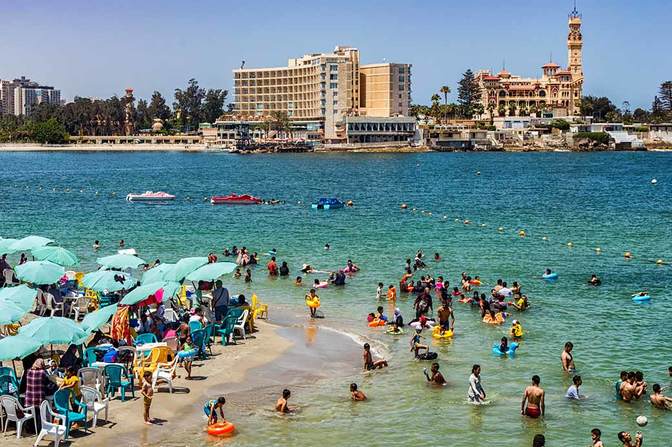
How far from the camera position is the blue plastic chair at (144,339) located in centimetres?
2308

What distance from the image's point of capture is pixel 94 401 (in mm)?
18625

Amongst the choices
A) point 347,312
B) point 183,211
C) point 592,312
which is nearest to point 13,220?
point 183,211

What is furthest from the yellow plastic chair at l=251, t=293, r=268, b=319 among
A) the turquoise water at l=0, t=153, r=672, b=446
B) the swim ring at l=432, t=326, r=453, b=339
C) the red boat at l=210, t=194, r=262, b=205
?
the red boat at l=210, t=194, r=262, b=205

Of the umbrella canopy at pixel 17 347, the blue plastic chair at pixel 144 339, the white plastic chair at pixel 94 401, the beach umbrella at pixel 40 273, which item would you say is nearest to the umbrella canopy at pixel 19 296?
the blue plastic chair at pixel 144 339

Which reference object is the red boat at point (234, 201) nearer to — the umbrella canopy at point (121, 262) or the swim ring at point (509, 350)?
the umbrella canopy at point (121, 262)

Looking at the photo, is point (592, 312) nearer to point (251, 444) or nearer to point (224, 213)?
point (251, 444)

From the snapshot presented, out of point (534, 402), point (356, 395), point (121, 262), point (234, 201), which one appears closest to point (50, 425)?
point (356, 395)

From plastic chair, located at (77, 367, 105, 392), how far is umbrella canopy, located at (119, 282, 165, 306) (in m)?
4.33

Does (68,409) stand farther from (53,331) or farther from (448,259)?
(448,259)

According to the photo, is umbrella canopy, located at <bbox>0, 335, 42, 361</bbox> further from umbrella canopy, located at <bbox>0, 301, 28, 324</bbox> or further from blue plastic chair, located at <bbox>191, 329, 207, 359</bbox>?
blue plastic chair, located at <bbox>191, 329, 207, 359</bbox>

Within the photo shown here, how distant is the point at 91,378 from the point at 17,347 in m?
2.01

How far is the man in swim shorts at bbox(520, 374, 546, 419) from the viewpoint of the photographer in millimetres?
20016

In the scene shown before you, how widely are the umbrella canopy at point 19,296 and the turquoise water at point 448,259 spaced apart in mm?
6103

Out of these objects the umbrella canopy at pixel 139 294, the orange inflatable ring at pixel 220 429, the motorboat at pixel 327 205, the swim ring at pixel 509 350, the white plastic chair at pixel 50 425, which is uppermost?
the umbrella canopy at pixel 139 294
